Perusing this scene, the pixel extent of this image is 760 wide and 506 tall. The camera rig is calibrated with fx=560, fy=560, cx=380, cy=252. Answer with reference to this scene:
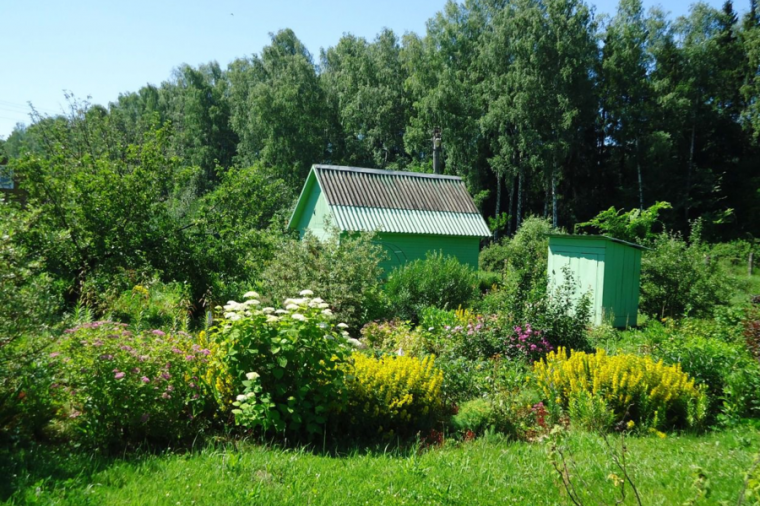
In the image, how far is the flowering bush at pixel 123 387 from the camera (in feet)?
15.3

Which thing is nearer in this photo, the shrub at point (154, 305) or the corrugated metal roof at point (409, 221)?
the shrub at point (154, 305)

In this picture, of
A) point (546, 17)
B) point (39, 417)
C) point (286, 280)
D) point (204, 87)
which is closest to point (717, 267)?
point (286, 280)

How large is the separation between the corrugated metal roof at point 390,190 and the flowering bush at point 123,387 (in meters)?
13.3

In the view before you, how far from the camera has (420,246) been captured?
1878cm

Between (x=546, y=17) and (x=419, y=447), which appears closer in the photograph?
(x=419, y=447)

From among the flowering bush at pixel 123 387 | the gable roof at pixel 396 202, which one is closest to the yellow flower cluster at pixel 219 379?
the flowering bush at pixel 123 387

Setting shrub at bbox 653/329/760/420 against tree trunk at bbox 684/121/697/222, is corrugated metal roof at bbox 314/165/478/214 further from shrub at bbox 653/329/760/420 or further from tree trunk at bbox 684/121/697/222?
tree trunk at bbox 684/121/697/222

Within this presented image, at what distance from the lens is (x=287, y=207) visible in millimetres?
37125

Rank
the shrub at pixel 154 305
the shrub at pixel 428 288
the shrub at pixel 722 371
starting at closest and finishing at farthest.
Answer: the shrub at pixel 722 371 < the shrub at pixel 154 305 < the shrub at pixel 428 288

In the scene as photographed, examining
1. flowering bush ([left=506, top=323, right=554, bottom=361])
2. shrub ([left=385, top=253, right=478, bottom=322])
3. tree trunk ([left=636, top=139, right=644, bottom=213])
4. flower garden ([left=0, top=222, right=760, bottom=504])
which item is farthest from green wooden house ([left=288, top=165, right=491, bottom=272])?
tree trunk ([left=636, top=139, right=644, bottom=213])

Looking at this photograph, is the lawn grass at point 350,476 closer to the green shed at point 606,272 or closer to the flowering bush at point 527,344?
the flowering bush at point 527,344

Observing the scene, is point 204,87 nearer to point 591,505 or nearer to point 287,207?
point 287,207

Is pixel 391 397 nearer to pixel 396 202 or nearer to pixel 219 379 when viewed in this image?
pixel 219 379

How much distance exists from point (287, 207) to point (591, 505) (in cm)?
3422
